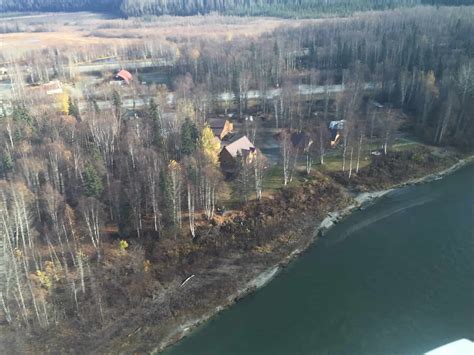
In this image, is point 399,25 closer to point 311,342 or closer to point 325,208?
point 325,208

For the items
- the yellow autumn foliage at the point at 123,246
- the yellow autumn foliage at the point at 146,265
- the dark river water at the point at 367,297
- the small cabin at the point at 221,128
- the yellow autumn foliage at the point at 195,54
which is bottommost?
the dark river water at the point at 367,297

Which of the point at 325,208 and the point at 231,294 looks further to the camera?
the point at 325,208

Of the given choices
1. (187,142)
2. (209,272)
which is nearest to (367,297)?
(209,272)

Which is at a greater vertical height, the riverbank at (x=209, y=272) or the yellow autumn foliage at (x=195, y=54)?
the yellow autumn foliage at (x=195, y=54)

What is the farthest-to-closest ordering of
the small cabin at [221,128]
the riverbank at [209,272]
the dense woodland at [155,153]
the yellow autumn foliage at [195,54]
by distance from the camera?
the yellow autumn foliage at [195,54] → the small cabin at [221,128] → the dense woodland at [155,153] → the riverbank at [209,272]

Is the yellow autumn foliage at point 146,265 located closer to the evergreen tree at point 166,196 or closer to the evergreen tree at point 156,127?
the evergreen tree at point 166,196

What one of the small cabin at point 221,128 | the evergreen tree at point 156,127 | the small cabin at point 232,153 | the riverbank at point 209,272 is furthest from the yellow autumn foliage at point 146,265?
the small cabin at point 221,128

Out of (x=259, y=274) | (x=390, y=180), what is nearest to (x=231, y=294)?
(x=259, y=274)

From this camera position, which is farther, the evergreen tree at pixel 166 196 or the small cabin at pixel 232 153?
the small cabin at pixel 232 153
